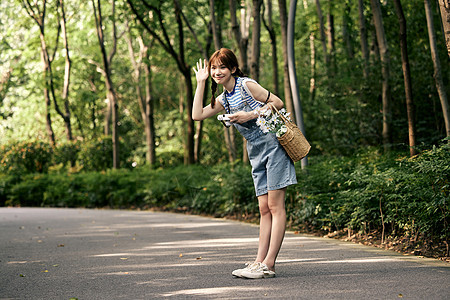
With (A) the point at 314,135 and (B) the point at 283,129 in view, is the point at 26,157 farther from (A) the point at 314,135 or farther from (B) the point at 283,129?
(B) the point at 283,129

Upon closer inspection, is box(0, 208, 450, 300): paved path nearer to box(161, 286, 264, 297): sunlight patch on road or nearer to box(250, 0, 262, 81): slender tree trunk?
box(161, 286, 264, 297): sunlight patch on road

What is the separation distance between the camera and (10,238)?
30.2 ft

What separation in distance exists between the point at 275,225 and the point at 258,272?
1.49 ft

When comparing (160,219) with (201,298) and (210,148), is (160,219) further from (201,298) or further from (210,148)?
(210,148)

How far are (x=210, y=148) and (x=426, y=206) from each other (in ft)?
68.0

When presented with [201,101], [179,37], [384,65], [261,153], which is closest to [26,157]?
[179,37]

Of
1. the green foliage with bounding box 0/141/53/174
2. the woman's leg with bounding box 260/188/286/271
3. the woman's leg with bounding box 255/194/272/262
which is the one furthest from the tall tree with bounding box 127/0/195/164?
the woman's leg with bounding box 260/188/286/271

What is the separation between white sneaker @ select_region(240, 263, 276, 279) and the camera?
5262 millimetres

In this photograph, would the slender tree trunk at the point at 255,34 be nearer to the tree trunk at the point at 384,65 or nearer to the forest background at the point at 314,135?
the forest background at the point at 314,135

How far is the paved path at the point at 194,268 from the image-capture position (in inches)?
187

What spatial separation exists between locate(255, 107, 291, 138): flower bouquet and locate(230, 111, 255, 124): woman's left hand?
6cm

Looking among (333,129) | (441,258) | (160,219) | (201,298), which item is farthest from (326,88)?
(201,298)

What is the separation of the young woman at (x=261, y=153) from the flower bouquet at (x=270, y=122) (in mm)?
65

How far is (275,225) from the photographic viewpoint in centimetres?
539
